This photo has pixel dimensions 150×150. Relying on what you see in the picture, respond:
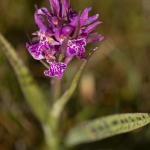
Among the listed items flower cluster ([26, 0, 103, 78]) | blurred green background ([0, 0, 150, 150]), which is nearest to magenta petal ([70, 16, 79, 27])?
flower cluster ([26, 0, 103, 78])

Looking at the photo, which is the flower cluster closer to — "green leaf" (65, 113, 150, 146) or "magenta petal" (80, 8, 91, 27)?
"magenta petal" (80, 8, 91, 27)

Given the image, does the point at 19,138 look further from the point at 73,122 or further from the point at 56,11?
the point at 56,11

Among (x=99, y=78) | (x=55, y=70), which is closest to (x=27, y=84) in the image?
(x=55, y=70)

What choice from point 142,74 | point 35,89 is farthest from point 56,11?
point 142,74

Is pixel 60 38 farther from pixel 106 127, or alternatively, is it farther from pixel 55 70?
pixel 106 127

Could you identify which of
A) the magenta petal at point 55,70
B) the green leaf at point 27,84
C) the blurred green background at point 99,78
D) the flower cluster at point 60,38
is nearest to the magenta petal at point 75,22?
the flower cluster at point 60,38

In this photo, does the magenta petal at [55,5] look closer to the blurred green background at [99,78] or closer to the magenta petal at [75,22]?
the magenta petal at [75,22]
